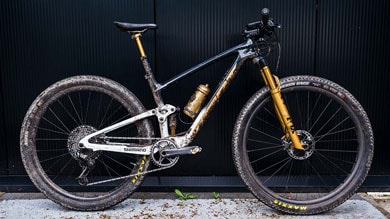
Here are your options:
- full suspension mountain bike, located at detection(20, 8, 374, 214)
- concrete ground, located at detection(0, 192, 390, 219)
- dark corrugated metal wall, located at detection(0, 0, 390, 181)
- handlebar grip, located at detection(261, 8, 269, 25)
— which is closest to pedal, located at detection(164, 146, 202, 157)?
full suspension mountain bike, located at detection(20, 8, 374, 214)

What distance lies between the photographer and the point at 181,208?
12.0ft

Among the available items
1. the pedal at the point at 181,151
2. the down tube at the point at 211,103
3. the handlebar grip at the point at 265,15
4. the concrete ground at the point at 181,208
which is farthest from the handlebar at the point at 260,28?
the concrete ground at the point at 181,208

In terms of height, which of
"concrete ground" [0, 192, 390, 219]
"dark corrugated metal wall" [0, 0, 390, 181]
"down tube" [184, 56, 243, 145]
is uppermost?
"dark corrugated metal wall" [0, 0, 390, 181]

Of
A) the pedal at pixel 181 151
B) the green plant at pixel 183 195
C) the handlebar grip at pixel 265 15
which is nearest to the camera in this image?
the handlebar grip at pixel 265 15

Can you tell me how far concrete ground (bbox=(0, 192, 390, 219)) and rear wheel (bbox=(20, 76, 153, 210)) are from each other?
12 cm

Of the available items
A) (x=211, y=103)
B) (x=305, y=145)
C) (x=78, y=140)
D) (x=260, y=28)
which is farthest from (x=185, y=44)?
(x=305, y=145)

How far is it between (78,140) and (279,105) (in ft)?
5.41

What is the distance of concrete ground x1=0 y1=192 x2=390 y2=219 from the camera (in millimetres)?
3510

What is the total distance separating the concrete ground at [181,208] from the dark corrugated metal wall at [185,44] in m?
0.67

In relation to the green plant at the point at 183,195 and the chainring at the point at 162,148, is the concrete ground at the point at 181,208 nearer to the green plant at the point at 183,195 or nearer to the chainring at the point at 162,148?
the green plant at the point at 183,195

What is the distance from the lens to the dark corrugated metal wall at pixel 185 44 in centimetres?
395

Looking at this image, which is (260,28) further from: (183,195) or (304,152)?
(183,195)

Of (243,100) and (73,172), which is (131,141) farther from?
(243,100)

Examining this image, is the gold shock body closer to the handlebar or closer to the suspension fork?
the suspension fork
